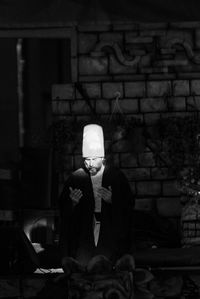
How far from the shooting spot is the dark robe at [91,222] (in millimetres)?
8227

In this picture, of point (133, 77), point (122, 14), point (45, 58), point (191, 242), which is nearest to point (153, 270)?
point (191, 242)

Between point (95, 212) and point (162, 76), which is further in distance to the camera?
point (162, 76)

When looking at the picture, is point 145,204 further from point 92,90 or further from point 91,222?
point 91,222

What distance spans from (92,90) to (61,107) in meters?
0.49

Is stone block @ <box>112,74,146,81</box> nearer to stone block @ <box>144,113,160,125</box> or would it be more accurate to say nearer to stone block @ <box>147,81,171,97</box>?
stone block @ <box>147,81,171,97</box>

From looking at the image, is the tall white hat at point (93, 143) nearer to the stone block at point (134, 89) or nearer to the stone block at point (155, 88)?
the stone block at point (134, 89)

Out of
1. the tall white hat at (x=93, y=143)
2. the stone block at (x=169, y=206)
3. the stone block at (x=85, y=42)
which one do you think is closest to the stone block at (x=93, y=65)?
the stone block at (x=85, y=42)

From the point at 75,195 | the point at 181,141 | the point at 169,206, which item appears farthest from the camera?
the point at 169,206

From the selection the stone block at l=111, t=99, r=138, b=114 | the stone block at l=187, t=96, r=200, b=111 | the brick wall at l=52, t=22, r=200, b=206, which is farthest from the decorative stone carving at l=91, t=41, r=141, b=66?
the stone block at l=187, t=96, r=200, b=111

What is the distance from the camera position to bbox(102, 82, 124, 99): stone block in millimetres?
10102

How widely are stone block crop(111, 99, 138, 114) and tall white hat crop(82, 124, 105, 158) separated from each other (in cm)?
152

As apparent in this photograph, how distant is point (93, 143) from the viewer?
8.39 m

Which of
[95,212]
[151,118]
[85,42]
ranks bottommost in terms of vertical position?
[95,212]

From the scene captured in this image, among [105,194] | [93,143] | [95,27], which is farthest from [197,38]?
[105,194]
